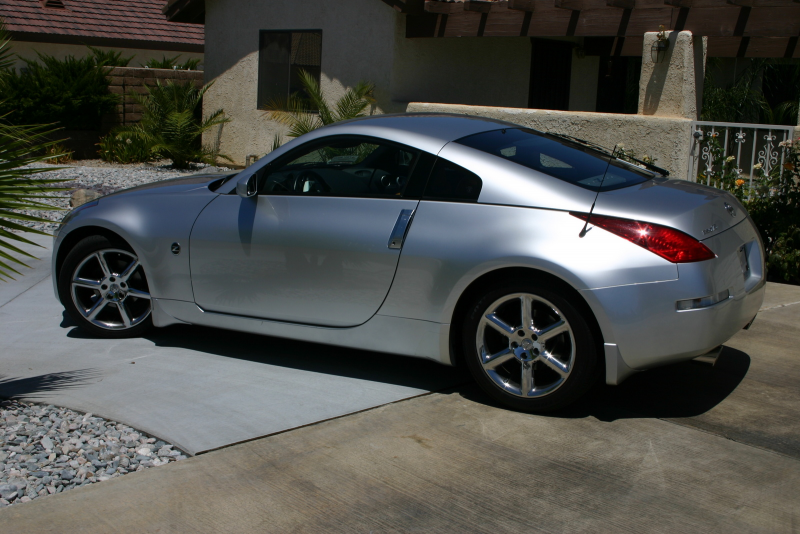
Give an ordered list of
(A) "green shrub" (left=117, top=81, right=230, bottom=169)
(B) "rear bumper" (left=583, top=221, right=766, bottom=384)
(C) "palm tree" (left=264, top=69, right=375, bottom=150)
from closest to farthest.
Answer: (B) "rear bumper" (left=583, top=221, right=766, bottom=384)
(C) "palm tree" (left=264, top=69, right=375, bottom=150)
(A) "green shrub" (left=117, top=81, right=230, bottom=169)

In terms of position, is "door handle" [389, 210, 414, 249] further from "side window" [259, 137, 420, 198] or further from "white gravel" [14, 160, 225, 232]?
"white gravel" [14, 160, 225, 232]

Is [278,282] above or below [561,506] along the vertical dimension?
above

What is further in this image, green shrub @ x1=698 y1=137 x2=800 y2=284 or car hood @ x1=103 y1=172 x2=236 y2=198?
green shrub @ x1=698 y1=137 x2=800 y2=284

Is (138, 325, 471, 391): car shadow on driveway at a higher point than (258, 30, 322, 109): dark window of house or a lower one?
lower

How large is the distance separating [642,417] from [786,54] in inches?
365

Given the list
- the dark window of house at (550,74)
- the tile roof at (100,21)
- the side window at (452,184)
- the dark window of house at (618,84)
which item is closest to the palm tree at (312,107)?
the dark window of house at (550,74)

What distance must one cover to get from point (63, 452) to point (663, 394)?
3.18 m

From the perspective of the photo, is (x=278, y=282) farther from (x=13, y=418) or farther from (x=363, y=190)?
(x=13, y=418)

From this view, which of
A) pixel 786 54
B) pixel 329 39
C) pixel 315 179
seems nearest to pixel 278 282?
pixel 315 179

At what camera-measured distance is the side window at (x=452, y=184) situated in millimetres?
4402

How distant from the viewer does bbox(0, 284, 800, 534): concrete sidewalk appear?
3.19m

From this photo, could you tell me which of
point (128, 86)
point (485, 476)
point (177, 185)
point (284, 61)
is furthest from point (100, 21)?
point (485, 476)

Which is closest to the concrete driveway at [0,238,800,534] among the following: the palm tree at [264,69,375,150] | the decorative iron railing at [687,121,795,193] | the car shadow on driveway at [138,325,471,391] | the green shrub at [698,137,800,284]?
the car shadow on driveway at [138,325,471,391]

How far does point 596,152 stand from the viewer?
16.9 feet
